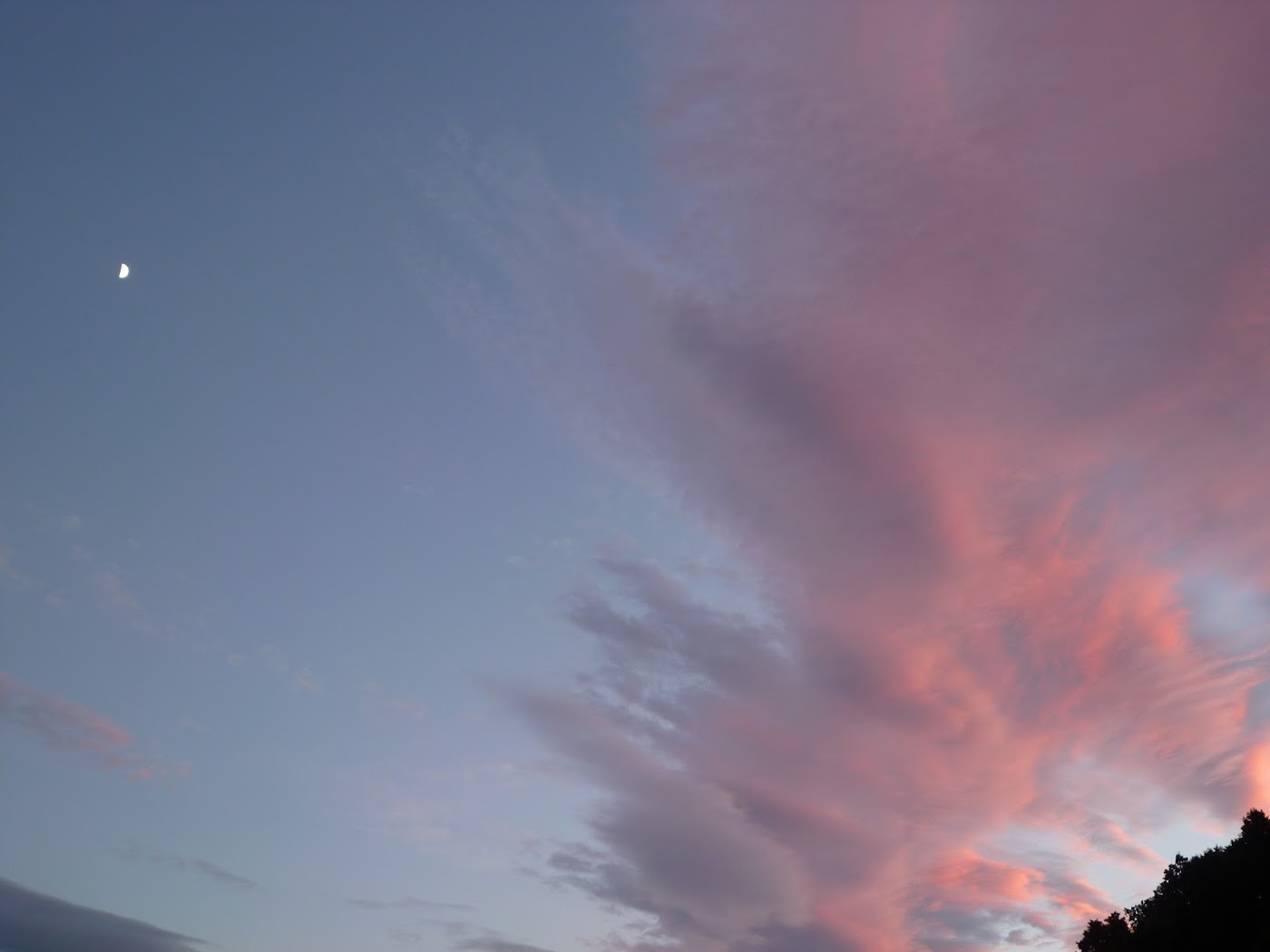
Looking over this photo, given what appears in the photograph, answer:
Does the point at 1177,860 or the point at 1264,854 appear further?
the point at 1177,860

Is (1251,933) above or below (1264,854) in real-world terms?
below

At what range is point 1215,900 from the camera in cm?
5762

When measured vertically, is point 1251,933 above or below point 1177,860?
below

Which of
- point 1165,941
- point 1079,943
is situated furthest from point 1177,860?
point 1079,943

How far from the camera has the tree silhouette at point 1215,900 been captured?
55812 mm

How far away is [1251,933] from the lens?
5450 centimetres

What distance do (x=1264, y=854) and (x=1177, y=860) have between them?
6927mm

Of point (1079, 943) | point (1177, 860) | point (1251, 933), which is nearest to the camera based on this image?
point (1251, 933)

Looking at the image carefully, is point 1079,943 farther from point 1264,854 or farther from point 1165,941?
point 1264,854

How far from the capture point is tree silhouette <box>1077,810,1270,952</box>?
183 ft

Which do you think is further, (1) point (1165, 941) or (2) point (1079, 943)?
(2) point (1079, 943)

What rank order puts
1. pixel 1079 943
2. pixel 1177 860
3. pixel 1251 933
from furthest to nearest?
pixel 1079 943 → pixel 1177 860 → pixel 1251 933

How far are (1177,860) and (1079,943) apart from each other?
39.0 ft

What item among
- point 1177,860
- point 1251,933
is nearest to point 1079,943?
point 1177,860
